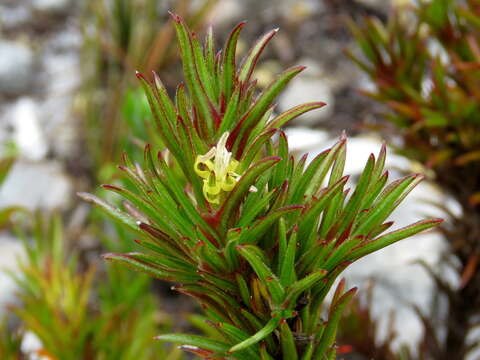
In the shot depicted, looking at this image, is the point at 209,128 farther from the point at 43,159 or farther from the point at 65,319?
the point at 43,159

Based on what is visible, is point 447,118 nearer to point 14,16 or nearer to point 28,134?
point 28,134

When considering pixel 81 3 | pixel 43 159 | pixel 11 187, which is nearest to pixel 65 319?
pixel 11 187

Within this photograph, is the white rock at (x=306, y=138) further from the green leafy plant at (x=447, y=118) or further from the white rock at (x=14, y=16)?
the white rock at (x=14, y=16)

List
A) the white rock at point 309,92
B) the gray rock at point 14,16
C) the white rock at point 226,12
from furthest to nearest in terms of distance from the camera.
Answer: the gray rock at point 14,16
the white rock at point 226,12
the white rock at point 309,92

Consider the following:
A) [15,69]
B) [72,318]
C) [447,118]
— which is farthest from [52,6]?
[447,118]

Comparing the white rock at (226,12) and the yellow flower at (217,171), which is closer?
the yellow flower at (217,171)

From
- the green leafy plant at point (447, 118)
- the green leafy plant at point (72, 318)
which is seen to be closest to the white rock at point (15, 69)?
the green leafy plant at point (72, 318)

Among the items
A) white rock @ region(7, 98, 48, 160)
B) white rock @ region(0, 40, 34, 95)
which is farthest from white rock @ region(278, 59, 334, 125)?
white rock @ region(0, 40, 34, 95)
